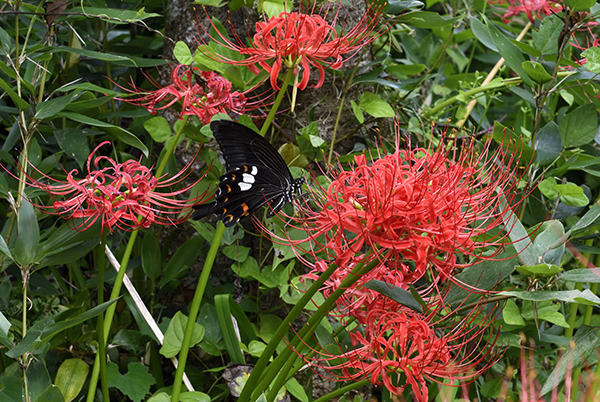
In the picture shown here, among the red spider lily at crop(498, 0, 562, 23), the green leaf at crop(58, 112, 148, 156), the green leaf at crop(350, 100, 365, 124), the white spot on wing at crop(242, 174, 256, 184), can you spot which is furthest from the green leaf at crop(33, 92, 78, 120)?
the red spider lily at crop(498, 0, 562, 23)

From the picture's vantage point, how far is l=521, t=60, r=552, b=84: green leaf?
0.91m

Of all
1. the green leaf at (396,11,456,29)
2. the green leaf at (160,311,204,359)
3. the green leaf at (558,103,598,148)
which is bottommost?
the green leaf at (160,311,204,359)

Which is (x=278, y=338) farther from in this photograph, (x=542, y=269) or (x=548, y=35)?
(x=548, y=35)

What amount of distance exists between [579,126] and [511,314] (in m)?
0.38

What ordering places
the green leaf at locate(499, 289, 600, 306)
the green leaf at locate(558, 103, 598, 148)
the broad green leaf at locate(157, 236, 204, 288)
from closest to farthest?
the green leaf at locate(499, 289, 600, 306)
the green leaf at locate(558, 103, 598, 148)
the broad green leaf at locate(157, 236, 204, 288)

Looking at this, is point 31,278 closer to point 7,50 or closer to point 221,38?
point 7,50

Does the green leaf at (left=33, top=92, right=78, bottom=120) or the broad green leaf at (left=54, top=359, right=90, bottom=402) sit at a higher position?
the green leaf at (left=33, top=92, right=78, bottom=120)

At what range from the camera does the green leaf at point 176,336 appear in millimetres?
921

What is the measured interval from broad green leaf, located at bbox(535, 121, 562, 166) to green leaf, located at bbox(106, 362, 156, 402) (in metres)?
0.84

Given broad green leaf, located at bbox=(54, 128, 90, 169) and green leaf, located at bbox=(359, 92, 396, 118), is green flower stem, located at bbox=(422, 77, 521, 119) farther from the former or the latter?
broad green leaf, located at bbox=(54, 128, 90, 169)

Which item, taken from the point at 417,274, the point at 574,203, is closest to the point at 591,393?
the point at 417,274

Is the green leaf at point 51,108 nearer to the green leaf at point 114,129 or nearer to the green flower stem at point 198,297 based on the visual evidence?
the green leaf at point 114,129

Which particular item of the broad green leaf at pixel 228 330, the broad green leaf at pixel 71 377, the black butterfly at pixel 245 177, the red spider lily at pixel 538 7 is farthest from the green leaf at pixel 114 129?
the red spider lily at pixel 538 7

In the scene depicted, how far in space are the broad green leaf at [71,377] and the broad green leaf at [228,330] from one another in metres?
0.27
